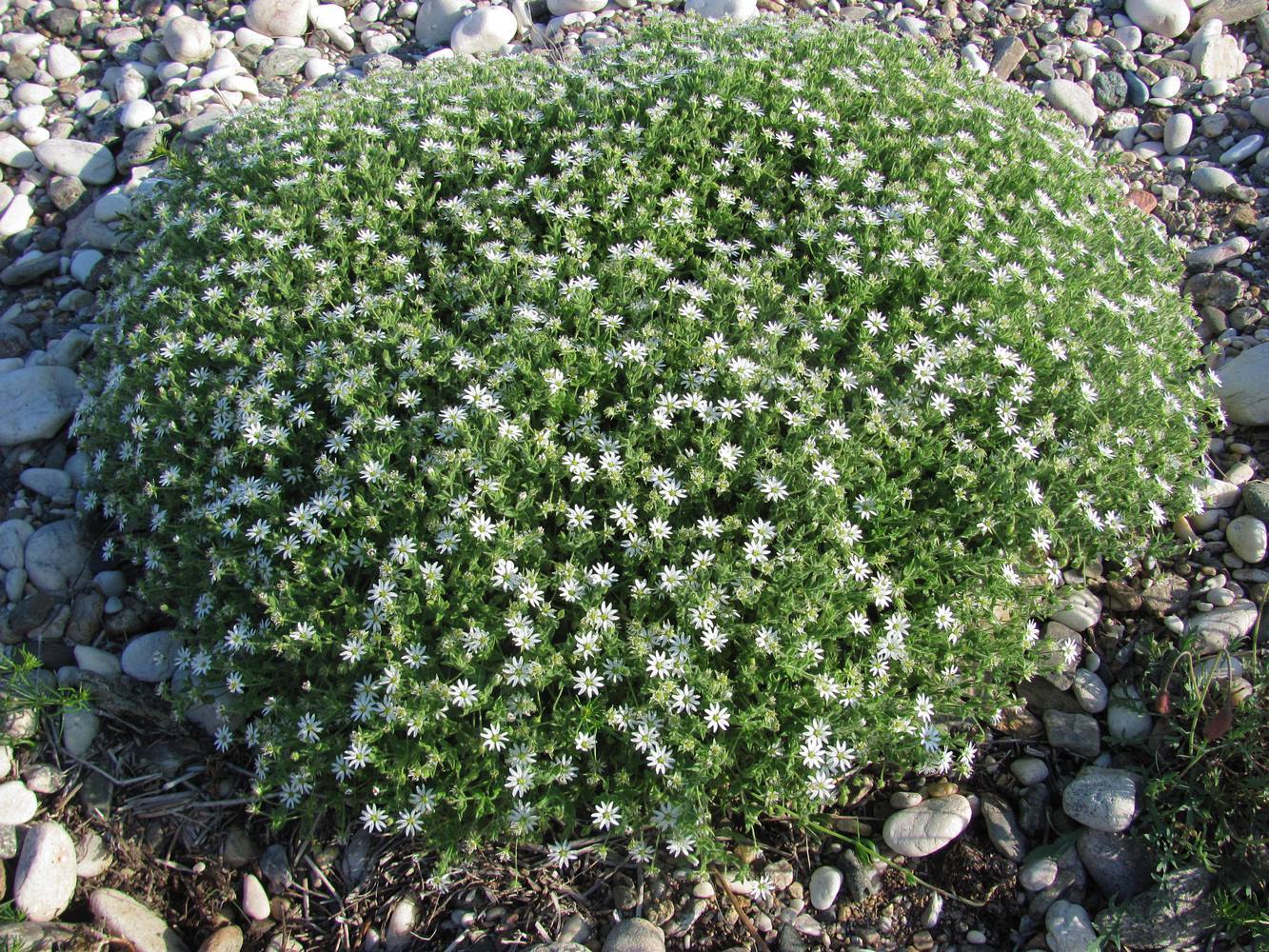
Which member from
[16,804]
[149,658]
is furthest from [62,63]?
[16,804]

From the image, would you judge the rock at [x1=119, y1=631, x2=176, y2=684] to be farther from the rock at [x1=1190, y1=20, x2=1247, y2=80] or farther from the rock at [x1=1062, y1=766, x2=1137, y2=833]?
the rock at [x1=1190, y1=20, x2=1247, y2=80]

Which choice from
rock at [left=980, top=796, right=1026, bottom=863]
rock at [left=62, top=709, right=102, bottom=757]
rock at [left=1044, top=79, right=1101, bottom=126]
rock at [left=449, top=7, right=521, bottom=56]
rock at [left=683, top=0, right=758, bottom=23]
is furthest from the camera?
rock at [left=449, top=7, right=521, bottom=56]

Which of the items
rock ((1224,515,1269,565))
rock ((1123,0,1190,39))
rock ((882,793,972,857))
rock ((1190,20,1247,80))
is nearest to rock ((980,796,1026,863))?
rock ((882,793,972,857))

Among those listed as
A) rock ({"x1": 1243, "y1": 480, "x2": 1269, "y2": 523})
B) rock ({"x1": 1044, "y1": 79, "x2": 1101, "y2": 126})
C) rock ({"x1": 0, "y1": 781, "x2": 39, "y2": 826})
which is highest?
rock ({"x1": 1044, "y1": 79, "x2": 1101, "y2": 126})

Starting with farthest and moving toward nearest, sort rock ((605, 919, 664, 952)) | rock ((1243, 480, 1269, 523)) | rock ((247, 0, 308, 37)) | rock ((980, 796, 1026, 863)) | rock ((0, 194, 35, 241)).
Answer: rock ((247, 0, 308, 37)) < rock ((0, 194, 35, 241)) < rock ((1243, 480, 1269, 523)) < rock ((980, 796, 1026, 863)) < rock ((605, 919, 664, 952))

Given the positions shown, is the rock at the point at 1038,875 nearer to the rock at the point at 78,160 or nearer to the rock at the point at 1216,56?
the rock at the point at 1216,56

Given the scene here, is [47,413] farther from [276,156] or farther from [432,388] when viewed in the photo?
[432,388]
